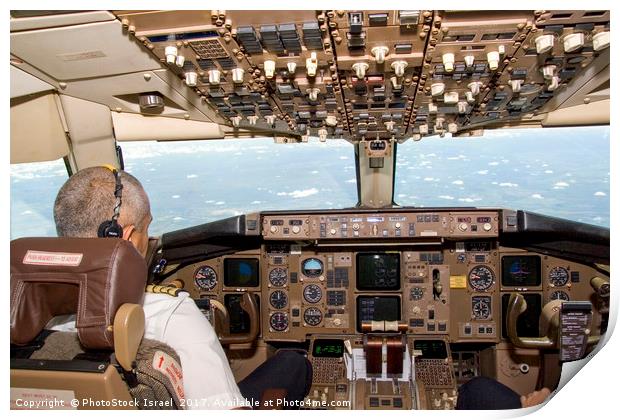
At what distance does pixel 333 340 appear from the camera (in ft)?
12.6

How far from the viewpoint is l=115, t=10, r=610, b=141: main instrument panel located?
156 centimetres

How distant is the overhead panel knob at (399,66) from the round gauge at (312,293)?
7.64ft

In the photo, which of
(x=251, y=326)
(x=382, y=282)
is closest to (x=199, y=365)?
(x=251, y=326)

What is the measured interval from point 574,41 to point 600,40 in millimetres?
108

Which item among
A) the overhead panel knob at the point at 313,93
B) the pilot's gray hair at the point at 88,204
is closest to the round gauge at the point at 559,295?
the overhead panel knob at the point at 313,93

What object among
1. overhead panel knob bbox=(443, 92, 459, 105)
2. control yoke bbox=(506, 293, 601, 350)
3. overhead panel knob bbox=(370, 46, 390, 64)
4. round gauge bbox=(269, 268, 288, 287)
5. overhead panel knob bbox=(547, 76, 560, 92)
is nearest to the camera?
overhead panel knob bbox=(370, 46, 390, 64)

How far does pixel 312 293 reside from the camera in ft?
13.0

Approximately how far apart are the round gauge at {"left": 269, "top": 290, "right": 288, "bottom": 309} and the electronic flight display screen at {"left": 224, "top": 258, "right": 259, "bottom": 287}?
0.57ft

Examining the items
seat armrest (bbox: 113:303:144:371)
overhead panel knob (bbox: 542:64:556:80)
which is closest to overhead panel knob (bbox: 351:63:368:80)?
overhead panel knob (bbox: 542:64:556:80)

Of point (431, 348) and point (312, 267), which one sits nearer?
point (431, 348)

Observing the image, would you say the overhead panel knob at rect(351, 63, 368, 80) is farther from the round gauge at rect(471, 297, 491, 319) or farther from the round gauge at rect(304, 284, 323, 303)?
the round gauge at rect(471, 297, 491, 319)

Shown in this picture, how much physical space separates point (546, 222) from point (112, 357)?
3.19 meters

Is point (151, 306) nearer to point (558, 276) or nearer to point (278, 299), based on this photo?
point (278, 299)

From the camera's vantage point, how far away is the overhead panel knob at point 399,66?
1929mm
